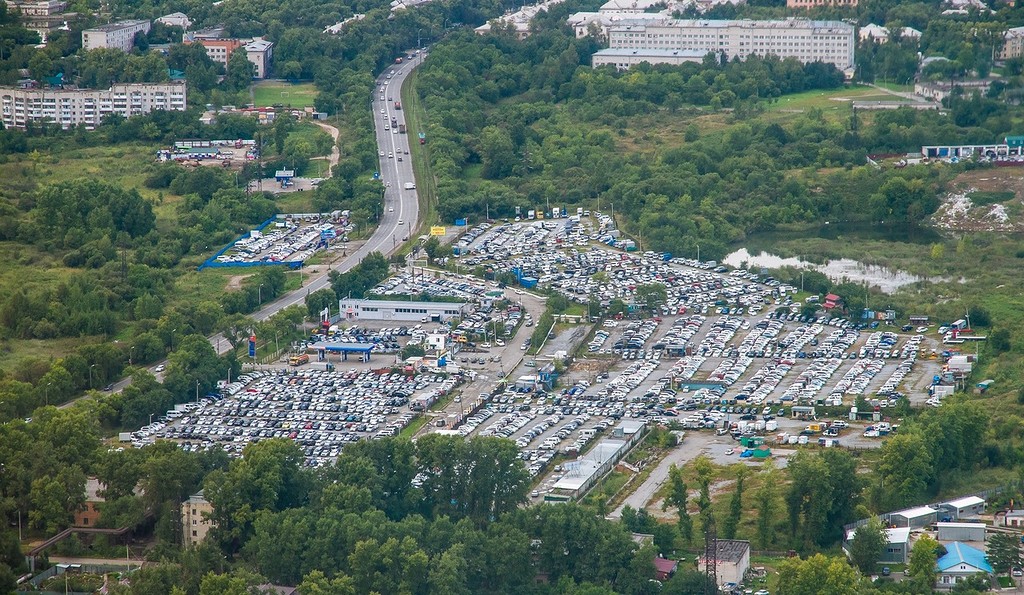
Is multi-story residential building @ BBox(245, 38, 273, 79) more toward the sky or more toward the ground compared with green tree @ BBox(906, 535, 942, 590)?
more toward the sky

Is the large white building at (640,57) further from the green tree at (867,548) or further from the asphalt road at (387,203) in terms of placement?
the green tree at (867,548)

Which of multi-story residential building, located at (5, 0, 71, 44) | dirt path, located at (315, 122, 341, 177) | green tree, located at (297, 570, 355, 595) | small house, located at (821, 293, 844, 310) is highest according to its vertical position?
multi-story residential building, located at (5, 0, 71, 44)

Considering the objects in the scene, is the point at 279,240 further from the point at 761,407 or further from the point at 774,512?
the point at 774,512

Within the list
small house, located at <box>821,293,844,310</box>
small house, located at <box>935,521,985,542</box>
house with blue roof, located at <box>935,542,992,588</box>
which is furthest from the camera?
small house, located at <box>821,293,844,310</box>

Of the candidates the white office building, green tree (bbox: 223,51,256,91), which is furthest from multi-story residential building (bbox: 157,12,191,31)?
the white office building

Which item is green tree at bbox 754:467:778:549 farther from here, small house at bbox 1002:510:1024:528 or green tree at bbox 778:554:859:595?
small house at bbox 1002:510:1024:528

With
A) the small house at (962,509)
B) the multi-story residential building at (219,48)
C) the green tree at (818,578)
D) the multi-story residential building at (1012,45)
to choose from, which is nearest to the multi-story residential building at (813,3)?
the multi-story residential building at (1012,45)

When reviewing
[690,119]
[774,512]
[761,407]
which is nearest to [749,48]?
[690,119]
